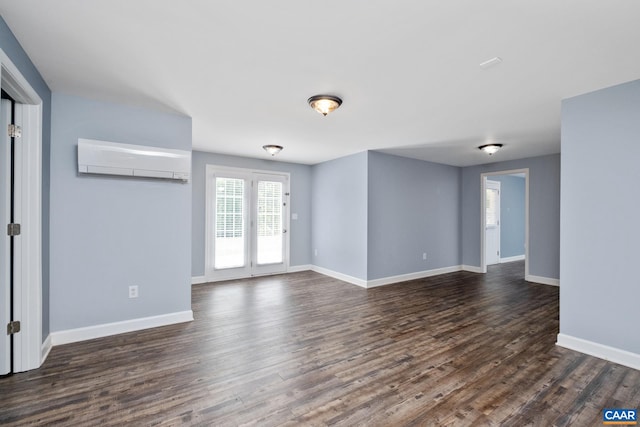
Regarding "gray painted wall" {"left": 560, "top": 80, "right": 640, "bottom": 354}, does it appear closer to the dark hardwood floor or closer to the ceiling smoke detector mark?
the dark hardwood floor

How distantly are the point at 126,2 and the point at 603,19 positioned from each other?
2.71 metres

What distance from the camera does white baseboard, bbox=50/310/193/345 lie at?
9.25 feet

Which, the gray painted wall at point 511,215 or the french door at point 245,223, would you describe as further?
the gray painted wall at point 511,215

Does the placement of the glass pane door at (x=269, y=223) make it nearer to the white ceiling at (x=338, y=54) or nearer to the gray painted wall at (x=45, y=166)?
the white ceiling at (x=338, y=54)

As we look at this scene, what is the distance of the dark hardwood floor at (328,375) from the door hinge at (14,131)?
1.84 meters

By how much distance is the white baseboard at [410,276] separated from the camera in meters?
5.25

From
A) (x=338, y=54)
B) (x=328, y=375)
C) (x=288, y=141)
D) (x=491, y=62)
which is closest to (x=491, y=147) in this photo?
(x=491, y=62)

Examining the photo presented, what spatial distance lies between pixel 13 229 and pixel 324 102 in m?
2.74

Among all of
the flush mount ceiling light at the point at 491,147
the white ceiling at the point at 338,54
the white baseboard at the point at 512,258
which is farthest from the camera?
the white baseboard at the point at 512,258

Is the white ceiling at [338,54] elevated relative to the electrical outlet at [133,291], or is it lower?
elevated

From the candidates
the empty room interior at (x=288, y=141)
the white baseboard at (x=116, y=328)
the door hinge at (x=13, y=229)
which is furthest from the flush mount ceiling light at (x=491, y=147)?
the door hinge at (x=13, y=229)

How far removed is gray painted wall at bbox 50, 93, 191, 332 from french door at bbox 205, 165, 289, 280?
2179 millimetres

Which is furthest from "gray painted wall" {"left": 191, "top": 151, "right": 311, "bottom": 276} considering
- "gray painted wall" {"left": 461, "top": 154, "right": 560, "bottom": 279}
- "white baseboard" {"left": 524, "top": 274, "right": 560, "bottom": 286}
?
"white baseboard" {"left": 524, "top": 274, "right": 560, "bottom": 286}

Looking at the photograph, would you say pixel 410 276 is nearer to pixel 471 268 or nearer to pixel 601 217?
pixel 471 268
